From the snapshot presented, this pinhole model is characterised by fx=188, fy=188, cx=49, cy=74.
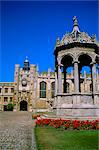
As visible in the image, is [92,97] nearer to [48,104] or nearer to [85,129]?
[85,129]

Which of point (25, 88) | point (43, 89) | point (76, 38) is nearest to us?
point (76, 38)

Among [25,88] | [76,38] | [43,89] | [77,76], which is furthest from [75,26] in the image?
[25,88]

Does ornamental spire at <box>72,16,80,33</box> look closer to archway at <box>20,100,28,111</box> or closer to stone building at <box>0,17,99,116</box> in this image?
stone building at <box>0,17,99,116</box>

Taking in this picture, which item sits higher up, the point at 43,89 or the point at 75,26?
the point at 75,26

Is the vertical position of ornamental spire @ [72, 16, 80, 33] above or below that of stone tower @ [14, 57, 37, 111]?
above

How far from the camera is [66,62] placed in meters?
22.6

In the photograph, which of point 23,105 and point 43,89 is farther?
point 23,105

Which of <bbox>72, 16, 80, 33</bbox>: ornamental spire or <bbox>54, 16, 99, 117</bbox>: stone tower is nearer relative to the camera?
<bbox>54, 16, 99, 117</bbox>: stone tower

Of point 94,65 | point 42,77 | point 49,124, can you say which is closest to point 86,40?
point 94,65

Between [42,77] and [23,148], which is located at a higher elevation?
[42,77]

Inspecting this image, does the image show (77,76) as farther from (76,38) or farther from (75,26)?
(75,26)

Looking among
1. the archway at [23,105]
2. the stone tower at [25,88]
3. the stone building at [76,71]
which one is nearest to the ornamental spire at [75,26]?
the stone building at [76,71]

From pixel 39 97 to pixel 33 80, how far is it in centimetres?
564

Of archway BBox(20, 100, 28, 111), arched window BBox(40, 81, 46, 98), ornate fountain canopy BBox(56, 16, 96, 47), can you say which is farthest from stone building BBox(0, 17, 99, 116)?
archway BBox(20, 100, 28, 111)
